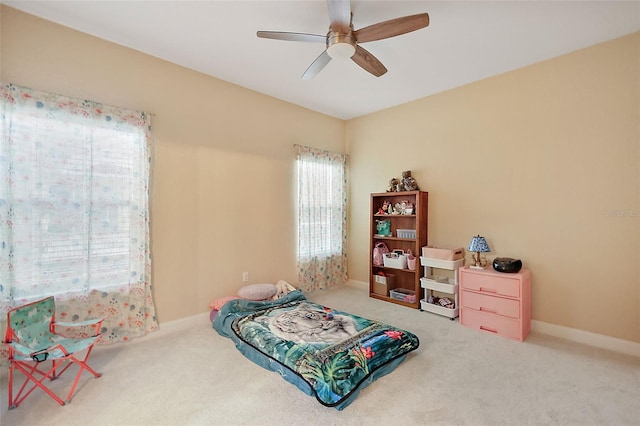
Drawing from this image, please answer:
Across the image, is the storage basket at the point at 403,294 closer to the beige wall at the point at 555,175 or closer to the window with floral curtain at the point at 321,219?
the beige wall at the point at 555,175

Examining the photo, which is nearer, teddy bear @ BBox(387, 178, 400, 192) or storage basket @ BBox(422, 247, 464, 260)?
storage basket @ BBox(422, 247, 464, 260)

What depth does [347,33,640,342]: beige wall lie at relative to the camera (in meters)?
2.49

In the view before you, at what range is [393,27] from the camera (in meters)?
1.91

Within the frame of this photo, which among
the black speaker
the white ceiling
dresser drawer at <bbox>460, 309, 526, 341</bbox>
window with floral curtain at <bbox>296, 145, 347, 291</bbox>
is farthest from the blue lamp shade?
window with floral curtain at <bbox>296, 145, 347, 291</bbox>

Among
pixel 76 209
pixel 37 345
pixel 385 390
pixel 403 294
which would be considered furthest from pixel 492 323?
pixel 76 209

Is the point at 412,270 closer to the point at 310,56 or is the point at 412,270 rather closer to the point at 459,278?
the point at 459,278

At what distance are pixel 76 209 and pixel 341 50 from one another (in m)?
2.51

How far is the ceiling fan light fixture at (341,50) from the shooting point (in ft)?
6.57

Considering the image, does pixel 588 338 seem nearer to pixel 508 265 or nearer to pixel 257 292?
pixel 508 265

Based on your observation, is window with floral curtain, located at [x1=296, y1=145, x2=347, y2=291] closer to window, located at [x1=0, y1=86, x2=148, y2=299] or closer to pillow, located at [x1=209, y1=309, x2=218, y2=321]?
pillow, located at [x1=209, y1=309, x2=218, y2=321]

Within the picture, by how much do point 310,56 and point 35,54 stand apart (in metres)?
2.26

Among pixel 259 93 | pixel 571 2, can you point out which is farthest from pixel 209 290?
pixel 571 2

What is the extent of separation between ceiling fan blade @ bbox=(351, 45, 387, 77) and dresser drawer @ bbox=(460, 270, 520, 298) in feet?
7.52

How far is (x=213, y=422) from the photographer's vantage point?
1.67 m
